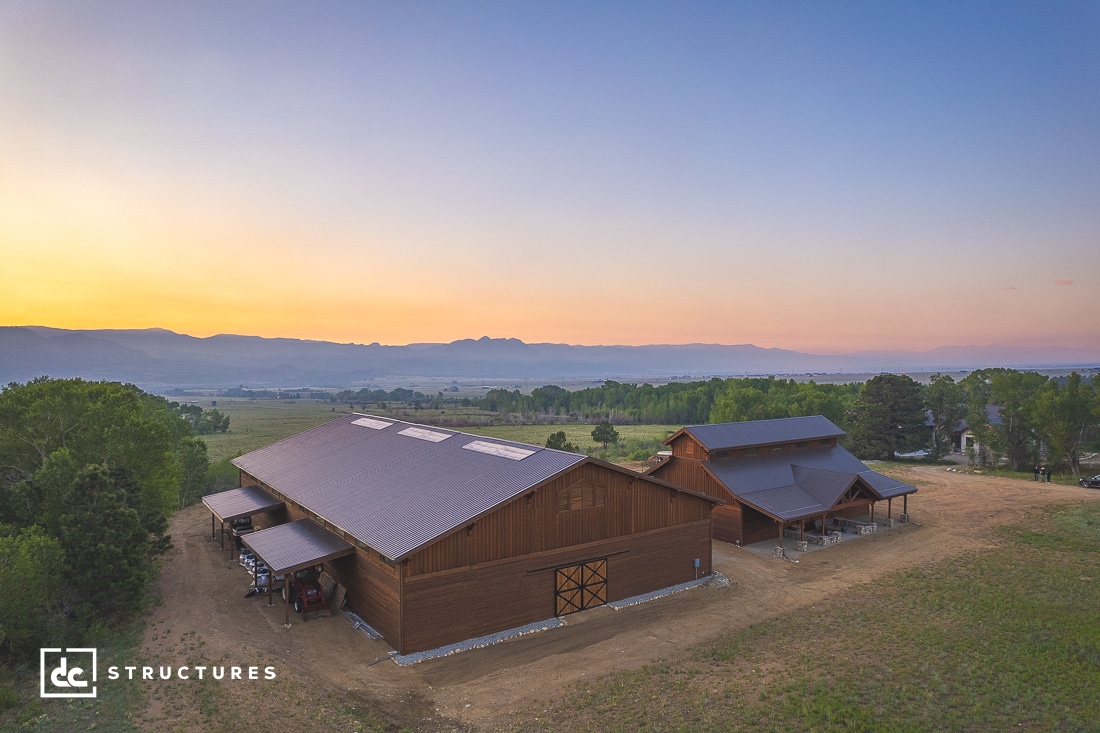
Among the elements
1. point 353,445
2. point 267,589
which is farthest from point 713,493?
point 267,589

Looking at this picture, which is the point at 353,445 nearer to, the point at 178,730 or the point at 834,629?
the point at 178,730

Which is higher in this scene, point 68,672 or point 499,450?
point 499,450

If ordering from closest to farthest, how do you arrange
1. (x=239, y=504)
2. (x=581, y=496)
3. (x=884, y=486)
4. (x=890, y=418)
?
(x=581, y=496) < (x=239, y=504) < (x=884, y=486) < (x=890, y=418)

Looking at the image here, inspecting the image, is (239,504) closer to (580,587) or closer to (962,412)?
(580,587)

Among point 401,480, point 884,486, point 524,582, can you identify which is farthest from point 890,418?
point 401,480

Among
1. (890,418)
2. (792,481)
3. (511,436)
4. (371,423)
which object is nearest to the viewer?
(792,481)

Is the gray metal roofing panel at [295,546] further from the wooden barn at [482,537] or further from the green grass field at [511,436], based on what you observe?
the green grass field at [511,436]

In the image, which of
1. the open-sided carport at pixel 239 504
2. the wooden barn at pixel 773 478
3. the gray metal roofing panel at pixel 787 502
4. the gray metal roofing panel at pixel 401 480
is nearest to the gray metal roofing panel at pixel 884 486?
the wooden barn at pixel 773 478
